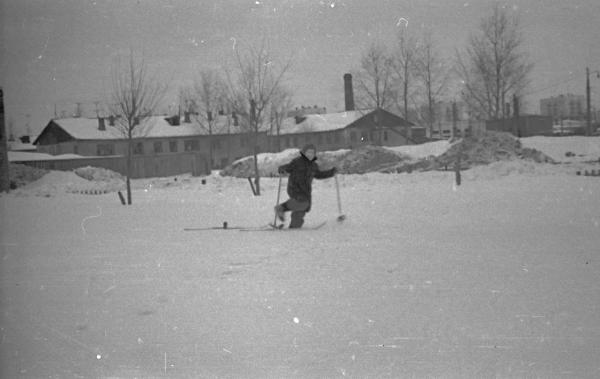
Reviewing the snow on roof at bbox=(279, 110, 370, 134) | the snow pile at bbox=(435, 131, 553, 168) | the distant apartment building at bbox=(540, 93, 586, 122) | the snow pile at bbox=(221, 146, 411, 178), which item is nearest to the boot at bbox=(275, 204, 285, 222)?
the snow pile at bbox=(435, 131, 553, 168)

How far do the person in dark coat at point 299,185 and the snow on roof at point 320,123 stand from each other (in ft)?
149

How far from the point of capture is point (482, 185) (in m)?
19.6

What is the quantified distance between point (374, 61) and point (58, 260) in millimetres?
35603

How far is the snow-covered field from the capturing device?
420cm

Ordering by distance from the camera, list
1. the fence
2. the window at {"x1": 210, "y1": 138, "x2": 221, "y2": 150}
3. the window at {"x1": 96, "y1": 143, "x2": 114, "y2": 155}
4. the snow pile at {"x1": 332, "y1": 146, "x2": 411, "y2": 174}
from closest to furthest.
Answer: the snow pile at {"x1": 332, "y1": 146, "x2": 411, "y2": 174} < the fence < the window at {"x1": 96, "y1": 143, "x2": 114, "y2": 155} < the window at {"x1": 210, "y1": 138, "x2": 221, "y2": 150}

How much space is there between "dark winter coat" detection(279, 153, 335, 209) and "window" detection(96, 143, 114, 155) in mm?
44083

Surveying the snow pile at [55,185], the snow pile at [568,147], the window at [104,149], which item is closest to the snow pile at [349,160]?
the snow pile at [55,185]

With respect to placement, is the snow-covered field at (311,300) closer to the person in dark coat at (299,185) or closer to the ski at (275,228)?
the ski at (275,228)

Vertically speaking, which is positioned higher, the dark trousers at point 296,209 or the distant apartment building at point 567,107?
the distant apartment building at point 567,107

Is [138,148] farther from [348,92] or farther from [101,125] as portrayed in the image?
[348,92]

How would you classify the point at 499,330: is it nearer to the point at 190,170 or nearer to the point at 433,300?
the point at 433,300

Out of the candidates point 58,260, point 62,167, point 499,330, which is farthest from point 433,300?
point 62,167

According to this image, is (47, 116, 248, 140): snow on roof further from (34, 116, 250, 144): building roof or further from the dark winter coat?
the dark winter coat

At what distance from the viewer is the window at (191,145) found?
58.2 meters
